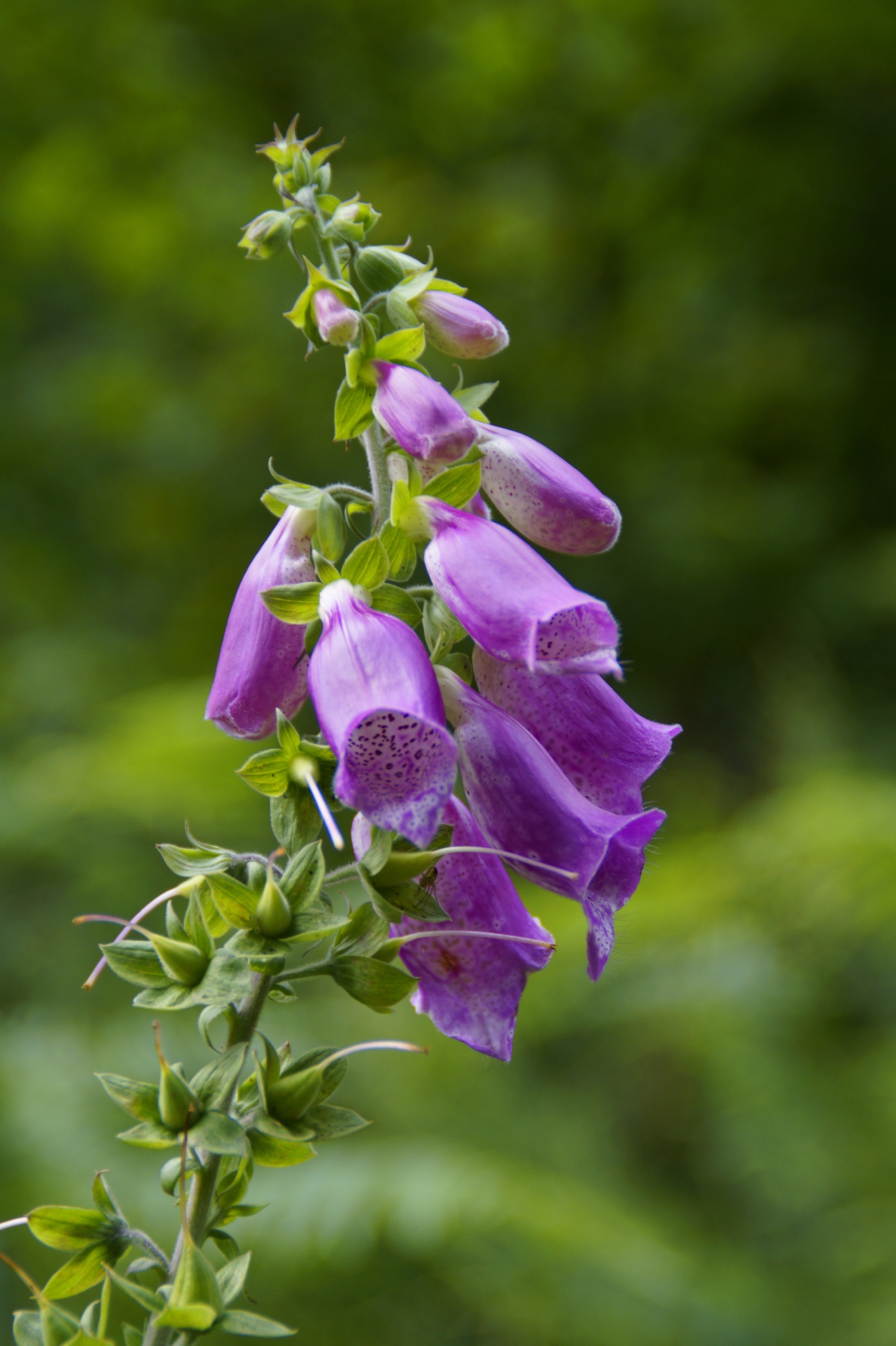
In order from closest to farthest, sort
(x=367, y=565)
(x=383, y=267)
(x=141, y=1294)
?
(x=141, y=1294), (x=367, y=565), (x=383, y=267)

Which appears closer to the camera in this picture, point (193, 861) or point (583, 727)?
point (193, 861)

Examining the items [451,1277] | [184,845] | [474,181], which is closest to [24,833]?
[184,845]

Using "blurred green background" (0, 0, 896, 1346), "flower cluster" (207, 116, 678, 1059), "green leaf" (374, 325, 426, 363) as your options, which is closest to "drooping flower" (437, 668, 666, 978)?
"flower cluster" (207, 116, 678, 1059)

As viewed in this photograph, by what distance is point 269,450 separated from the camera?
3311 mm

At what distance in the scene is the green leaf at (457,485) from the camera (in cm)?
65

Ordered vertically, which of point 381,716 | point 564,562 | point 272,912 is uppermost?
point 564,562

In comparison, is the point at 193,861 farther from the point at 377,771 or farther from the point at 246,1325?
the point at 246,1325

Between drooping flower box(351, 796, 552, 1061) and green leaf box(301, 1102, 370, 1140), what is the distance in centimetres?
10

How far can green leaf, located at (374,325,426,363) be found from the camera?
26.2 inches

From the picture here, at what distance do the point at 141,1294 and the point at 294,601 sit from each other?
358 millimetres

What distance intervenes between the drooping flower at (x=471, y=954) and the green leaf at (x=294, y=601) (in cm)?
13

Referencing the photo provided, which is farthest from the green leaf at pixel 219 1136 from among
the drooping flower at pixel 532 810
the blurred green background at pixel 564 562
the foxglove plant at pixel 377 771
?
the blurred green background at pixel 564 562

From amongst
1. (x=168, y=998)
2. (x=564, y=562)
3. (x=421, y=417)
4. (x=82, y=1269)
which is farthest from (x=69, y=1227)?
(x=564, y=562)

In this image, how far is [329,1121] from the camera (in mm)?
576
